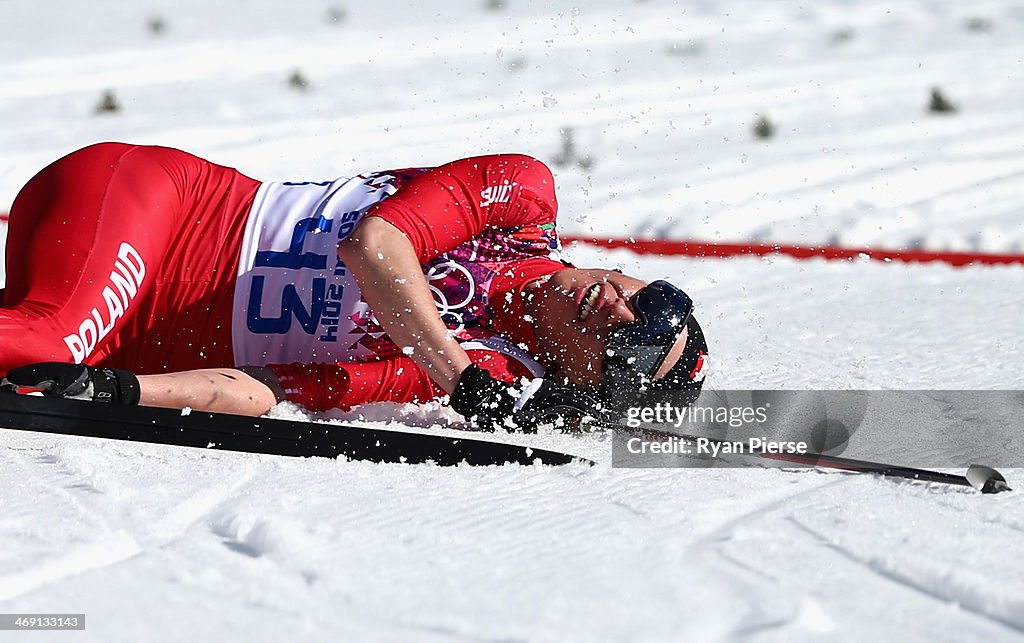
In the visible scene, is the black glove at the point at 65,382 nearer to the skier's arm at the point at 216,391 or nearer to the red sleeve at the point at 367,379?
the skier's arm at the point at 216,391

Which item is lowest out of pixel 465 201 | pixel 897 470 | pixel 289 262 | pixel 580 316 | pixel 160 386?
pixel 897 470

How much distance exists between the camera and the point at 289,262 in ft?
8.16

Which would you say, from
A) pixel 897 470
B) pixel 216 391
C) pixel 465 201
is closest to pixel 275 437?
pixel 216 391

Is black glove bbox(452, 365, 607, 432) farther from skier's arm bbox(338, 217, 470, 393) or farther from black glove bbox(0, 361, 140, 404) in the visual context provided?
black glove bbox(0, 361, 140, 404)

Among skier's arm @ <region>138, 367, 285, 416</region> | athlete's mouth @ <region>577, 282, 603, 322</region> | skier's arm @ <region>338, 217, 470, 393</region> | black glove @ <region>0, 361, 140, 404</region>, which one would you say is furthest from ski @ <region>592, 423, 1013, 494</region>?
black glove @ <region>0, 361, 140, 404</region>

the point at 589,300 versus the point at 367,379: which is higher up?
the point at 589,300

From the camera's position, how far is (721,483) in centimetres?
194

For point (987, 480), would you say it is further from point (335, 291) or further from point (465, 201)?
point (335, 291)

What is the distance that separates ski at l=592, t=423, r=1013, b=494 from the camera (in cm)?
191

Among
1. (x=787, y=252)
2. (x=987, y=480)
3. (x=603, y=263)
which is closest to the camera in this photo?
(x=987, y=480)

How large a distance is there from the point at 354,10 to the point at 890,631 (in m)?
9.84

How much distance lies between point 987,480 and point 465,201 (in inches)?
44.0

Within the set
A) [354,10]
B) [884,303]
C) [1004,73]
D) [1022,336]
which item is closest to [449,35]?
[354,10]

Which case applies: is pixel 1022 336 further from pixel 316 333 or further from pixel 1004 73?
pixel 1004 73
